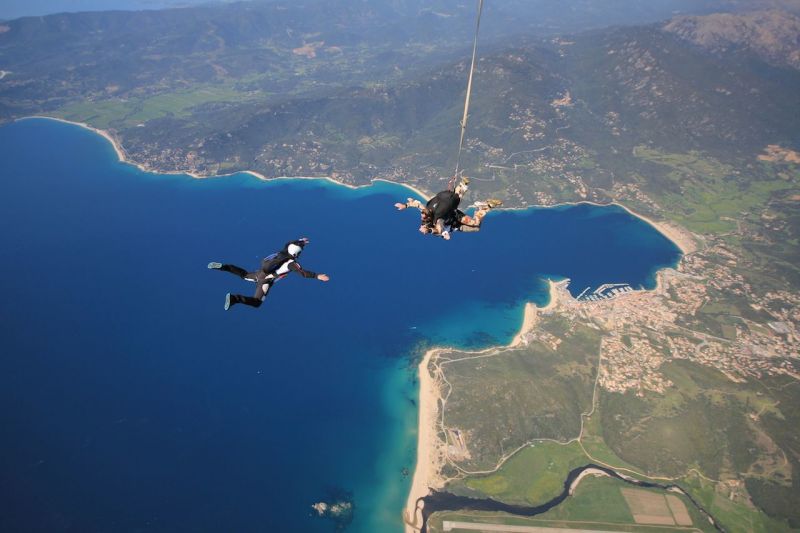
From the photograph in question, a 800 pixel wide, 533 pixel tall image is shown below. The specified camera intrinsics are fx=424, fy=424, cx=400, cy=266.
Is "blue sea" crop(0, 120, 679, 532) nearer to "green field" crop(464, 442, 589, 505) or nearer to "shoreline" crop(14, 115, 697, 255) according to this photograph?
"shoreline" crop(14, 115, 697, 255)

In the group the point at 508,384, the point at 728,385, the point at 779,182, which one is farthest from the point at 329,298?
the point at 779,182

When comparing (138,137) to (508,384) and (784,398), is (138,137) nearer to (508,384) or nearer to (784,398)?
(508,384)

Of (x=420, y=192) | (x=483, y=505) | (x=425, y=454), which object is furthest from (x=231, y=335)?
(x=420, y=192)

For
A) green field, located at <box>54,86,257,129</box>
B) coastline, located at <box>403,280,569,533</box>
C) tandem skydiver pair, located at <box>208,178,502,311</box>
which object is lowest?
coastline, located at <box>403,280,569,533</box>

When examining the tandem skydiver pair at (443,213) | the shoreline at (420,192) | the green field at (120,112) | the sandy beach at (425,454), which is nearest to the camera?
the tandem skydiver pair at (443,213)

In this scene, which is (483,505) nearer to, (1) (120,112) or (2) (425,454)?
(2) (425,454)

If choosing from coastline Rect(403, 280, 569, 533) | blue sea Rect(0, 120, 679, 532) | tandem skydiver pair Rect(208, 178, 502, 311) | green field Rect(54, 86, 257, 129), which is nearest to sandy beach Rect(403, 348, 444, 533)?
coastline Rect(403, 280, 569, 533)

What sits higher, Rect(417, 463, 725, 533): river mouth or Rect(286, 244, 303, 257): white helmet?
Rect(286, 244, 303, 257): white helmet

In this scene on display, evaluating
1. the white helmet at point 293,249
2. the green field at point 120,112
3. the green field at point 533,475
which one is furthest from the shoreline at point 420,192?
the white helmet at point 293,249

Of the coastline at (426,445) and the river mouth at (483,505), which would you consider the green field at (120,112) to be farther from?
the river mouth at (483,505)
